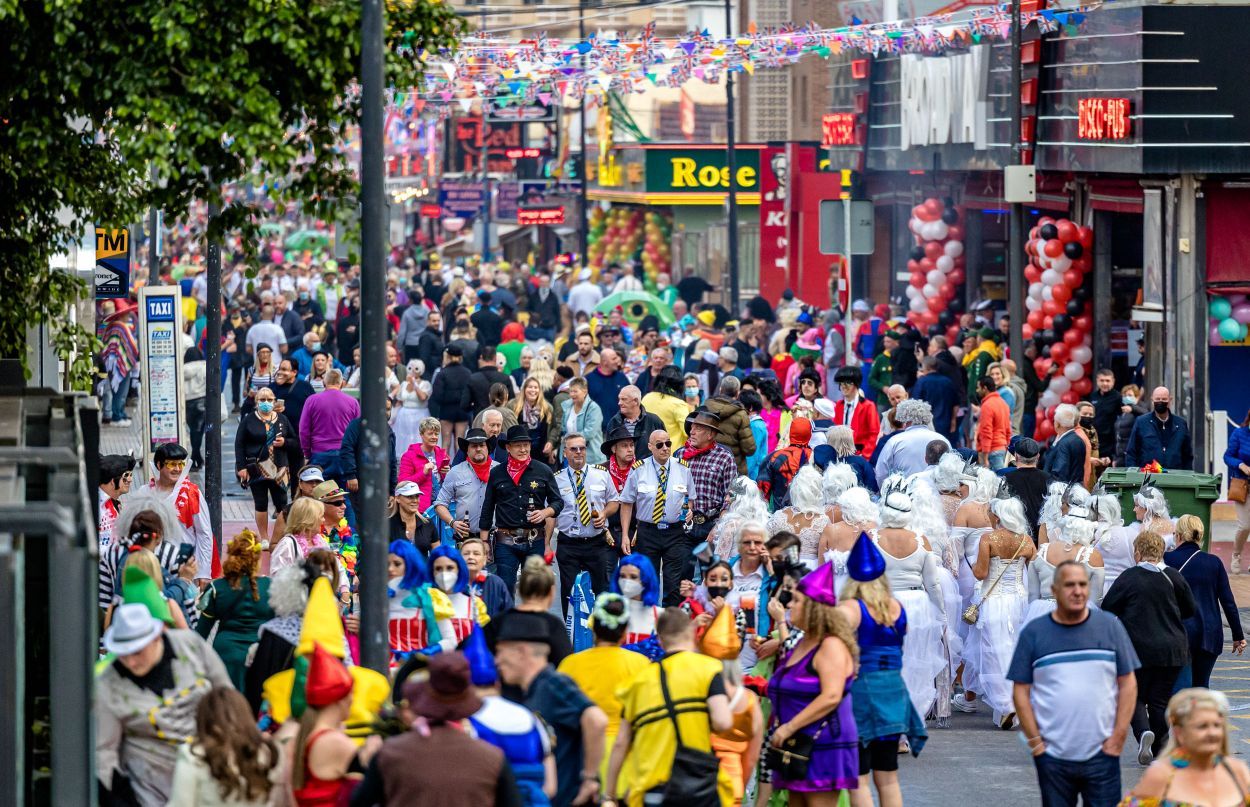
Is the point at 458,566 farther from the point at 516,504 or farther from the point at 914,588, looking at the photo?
the point at 516,504

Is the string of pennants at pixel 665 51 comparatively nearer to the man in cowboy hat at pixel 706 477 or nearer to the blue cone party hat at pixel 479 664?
the man in cowboy hat at pixel 706 477

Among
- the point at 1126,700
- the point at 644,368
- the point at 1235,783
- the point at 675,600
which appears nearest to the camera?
the point at 1235,783

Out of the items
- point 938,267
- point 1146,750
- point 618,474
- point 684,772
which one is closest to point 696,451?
point 618,474

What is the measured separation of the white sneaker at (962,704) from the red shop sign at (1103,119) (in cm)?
1083

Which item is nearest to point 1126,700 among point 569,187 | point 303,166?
point 303,166

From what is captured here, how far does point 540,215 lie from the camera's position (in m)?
51.0

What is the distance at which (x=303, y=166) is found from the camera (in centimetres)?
1141

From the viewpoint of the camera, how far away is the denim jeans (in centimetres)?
950

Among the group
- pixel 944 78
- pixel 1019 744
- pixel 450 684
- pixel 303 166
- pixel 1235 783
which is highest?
pixel 944 78

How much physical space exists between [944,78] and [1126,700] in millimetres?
22695

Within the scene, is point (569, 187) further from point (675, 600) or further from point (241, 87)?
point (241, 87)

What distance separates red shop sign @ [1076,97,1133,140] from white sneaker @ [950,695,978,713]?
10829mm

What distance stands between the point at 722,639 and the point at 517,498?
5.61m

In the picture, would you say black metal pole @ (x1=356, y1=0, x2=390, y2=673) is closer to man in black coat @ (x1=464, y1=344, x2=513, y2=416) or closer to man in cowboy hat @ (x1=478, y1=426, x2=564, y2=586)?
man in cowboy hat @ (x1=478, y1=426, x2=564, y2=586)
